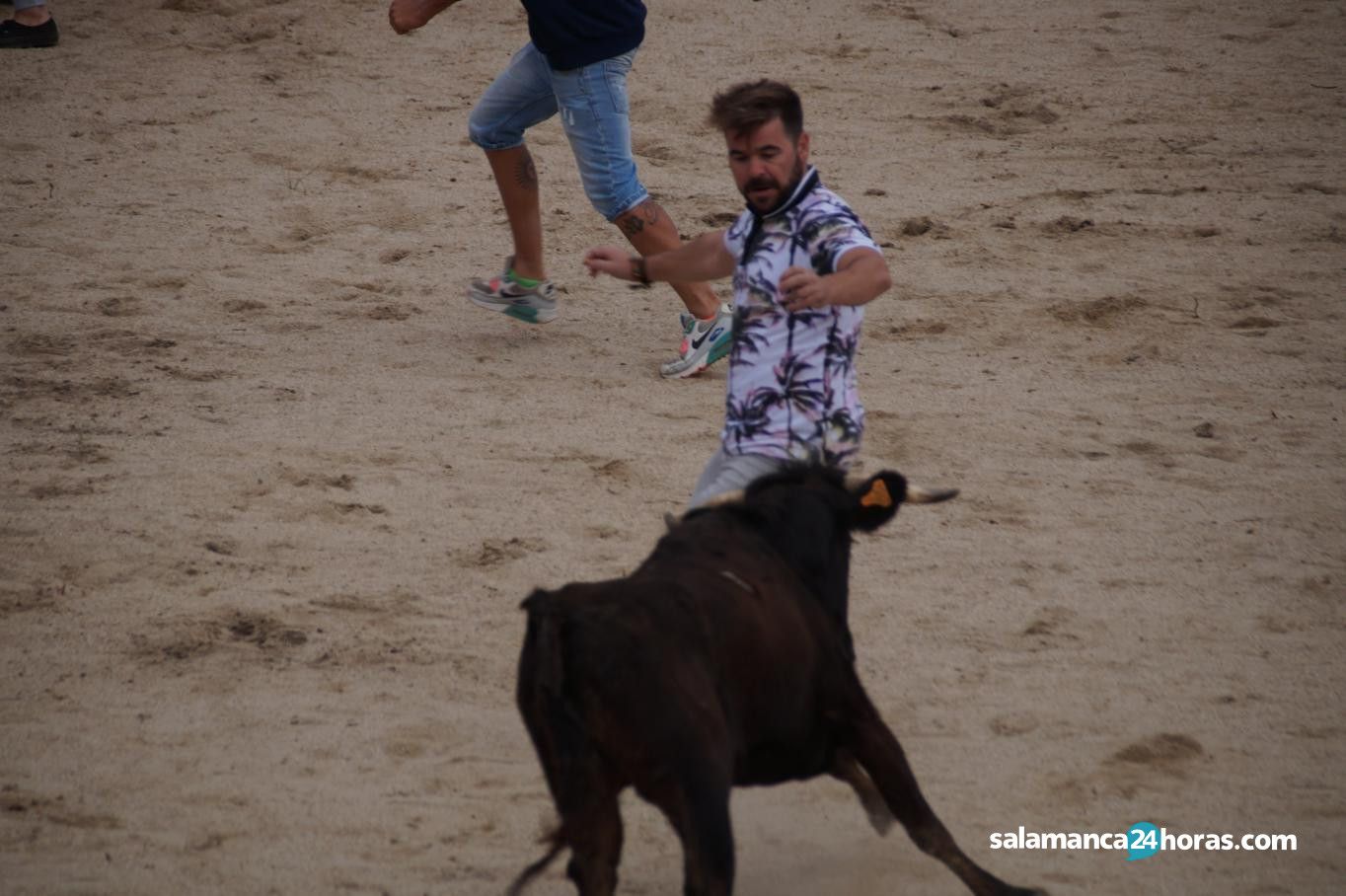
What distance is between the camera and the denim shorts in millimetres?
6484

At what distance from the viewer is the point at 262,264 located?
302 inches

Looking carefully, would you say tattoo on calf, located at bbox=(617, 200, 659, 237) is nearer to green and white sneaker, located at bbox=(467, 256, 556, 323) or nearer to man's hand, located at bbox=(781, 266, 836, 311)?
green and white sneaker, located at bbox=(467, 256, 556, 323)

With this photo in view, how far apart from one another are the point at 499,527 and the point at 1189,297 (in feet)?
12.5

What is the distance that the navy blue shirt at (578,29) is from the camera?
635 cm

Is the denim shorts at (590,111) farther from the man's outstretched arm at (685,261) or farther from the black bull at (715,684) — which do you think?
the black bull at (715,684)

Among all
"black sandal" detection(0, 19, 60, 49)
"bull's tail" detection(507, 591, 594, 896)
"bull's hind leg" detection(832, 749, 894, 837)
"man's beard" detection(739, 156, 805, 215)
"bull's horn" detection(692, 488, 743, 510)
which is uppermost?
"black sandal" detection(0, 19, 60, 49)

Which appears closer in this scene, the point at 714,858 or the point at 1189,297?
the point at 714,858

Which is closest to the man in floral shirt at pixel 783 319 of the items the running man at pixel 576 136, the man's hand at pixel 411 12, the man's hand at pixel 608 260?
the man's hand at pixel 608 260

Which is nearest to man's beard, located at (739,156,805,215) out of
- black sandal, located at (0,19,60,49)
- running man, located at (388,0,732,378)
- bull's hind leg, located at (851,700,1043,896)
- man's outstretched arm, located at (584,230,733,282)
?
man's outstretched arm, located at (584,230,733,282)

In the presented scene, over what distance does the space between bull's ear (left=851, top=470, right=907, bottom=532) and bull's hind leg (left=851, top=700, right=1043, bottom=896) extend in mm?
444

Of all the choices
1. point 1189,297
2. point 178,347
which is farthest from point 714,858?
point 1189,297

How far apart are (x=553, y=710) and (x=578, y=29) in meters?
4.10

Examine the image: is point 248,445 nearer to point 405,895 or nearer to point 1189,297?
point 405,895

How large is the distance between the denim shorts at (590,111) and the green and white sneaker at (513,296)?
1.83ft
